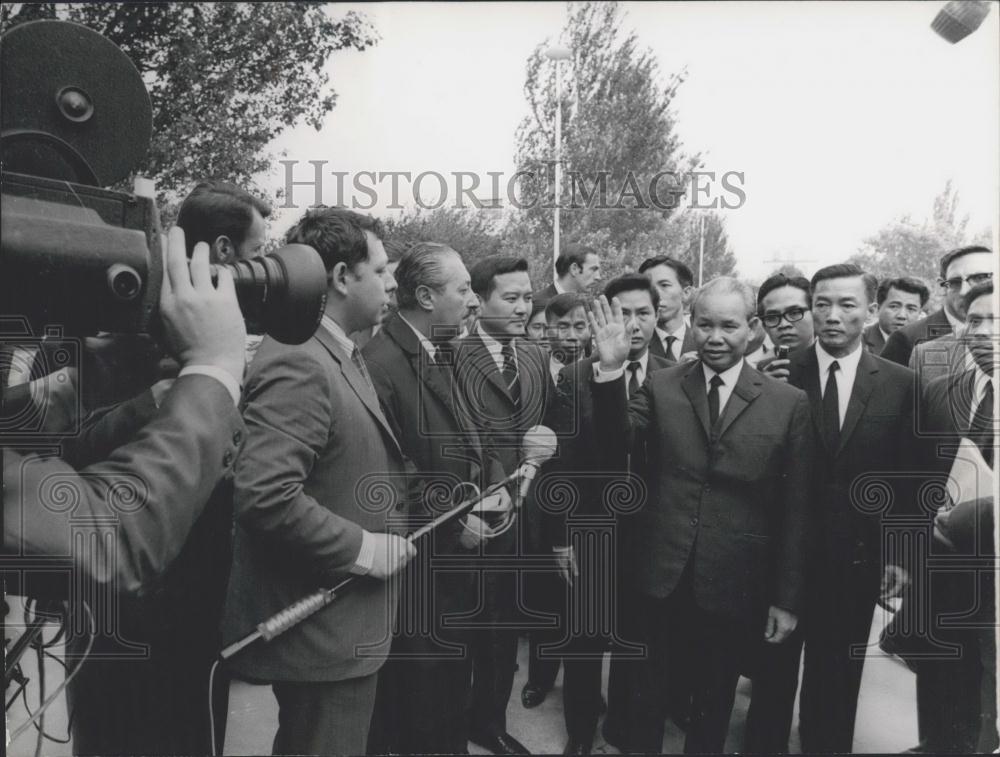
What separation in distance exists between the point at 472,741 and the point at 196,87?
9.07 feet

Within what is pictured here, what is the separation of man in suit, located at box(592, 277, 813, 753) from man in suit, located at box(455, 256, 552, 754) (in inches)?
19.8

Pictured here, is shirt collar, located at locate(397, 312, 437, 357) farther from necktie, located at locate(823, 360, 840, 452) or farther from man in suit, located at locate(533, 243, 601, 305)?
necktie, located at locate(823, 360, 840, 452)

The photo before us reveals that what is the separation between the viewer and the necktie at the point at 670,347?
382cm

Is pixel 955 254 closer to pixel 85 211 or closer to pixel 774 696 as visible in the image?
pixel 774 696

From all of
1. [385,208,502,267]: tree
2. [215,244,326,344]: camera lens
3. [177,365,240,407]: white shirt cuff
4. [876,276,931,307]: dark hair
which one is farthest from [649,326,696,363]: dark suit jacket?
[177,365,240,407]: white shirt cuff

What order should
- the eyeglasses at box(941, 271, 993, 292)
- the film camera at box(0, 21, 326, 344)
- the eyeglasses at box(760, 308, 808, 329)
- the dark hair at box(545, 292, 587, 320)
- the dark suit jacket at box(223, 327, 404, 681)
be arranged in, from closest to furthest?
1. the film camera at box(0, 21, 326, 344)
2. the dark suit jacket at box(223, 327, 404, 681)
3. the eyeglasses at box(941, 271, 993, 292)
4. the eyeglasses at box(760, 308, 808, 329)
5. the dark hair at box(545, 292, 587, 320)

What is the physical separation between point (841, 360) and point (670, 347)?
101cm

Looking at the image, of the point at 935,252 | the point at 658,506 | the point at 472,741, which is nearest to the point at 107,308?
the point at 658,506

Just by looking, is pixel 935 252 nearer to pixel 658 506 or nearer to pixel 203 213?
pixel 658 506

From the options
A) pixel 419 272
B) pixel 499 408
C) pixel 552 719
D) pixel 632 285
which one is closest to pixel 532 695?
pixel 552 719

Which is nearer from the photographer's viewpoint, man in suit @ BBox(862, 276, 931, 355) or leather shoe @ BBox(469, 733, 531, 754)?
leather shoe @ BBox(469, 733, 531, 754)

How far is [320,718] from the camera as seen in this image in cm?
188

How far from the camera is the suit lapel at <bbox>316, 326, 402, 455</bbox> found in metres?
2.01

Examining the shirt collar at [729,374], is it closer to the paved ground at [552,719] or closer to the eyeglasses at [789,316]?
the eyeglasses at [789,316]
